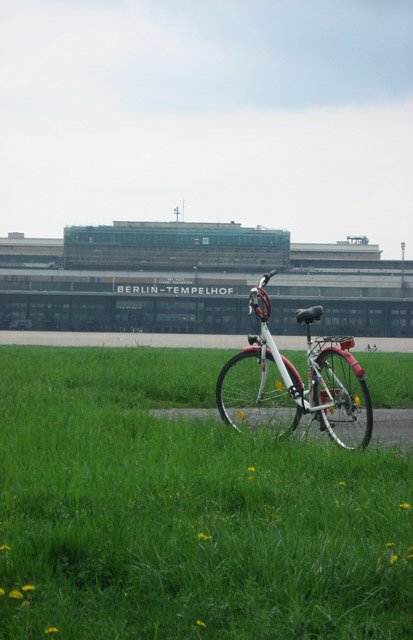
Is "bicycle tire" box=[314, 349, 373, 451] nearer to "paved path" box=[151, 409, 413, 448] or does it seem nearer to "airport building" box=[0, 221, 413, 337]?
"paved path" box=[151, 409, 413, 448]

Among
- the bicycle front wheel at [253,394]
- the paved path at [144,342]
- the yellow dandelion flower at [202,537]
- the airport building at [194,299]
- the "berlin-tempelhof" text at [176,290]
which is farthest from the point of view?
the "berlin-tempelhof" text at [176,290]

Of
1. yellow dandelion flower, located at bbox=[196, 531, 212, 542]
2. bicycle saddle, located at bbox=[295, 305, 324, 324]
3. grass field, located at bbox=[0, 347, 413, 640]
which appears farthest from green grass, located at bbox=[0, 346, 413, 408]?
yellow dandelion flower, located at bbox=[196, 531, 212, 542]

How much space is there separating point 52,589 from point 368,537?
50.8 inches

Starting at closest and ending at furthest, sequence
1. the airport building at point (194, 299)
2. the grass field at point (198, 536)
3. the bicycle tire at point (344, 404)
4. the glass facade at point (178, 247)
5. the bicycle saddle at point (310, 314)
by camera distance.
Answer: the grass field at point (198, 536) → the bicycle tire at point (344, 404) → the bicycle saddle at point (310, 314) → the airport building at point (194, 299) → the glass facade at point (178, 247)

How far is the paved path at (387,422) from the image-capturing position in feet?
21.6

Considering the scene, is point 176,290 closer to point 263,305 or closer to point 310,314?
point 263,305

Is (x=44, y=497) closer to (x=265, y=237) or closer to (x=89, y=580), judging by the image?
(x=89, y=580)

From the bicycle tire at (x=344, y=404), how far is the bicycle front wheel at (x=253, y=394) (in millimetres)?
377

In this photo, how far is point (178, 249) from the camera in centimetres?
9588

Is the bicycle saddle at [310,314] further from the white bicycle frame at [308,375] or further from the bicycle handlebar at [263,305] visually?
the bicycle handlebar at [263,305]

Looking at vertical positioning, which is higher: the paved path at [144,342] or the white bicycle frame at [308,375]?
the white bicycle frame at [308,375]

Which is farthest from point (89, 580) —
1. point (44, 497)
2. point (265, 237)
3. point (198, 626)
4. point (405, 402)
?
point (265, 237)

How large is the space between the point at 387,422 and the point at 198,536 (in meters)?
4.77

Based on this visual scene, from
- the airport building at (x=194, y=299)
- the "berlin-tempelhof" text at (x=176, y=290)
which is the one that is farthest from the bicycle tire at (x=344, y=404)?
the "berlin-tempelhof" text at (x=176, y=290)
